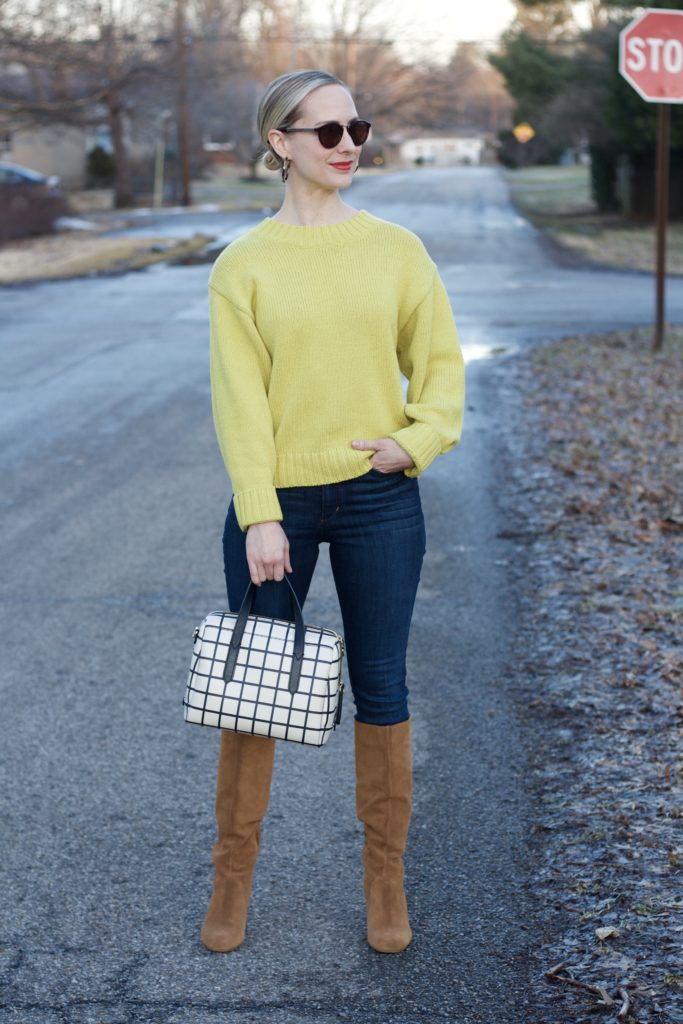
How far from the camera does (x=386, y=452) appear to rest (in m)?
2.88

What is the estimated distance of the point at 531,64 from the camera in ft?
119

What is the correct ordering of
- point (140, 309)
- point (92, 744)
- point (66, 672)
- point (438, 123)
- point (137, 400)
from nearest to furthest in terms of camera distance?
point (92, 744), point (66, 672), point (137, 400), point (140, 309), point (438, 123)

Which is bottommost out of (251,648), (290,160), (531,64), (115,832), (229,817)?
(115,832)

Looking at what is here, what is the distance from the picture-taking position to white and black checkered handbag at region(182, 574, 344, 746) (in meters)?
2.86

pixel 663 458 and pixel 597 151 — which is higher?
pixel 597 151

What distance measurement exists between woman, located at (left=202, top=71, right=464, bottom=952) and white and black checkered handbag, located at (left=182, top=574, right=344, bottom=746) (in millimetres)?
114

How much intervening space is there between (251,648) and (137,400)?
8248 mm

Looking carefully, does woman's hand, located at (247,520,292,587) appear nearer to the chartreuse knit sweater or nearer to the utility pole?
the chartreuse knit sweater

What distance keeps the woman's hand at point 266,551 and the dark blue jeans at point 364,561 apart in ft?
0.24

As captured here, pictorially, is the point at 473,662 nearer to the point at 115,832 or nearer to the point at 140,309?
the point at 115,832

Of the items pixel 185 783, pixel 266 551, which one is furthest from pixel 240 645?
pixel 185 783

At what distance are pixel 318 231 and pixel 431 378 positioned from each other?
16.6 inches

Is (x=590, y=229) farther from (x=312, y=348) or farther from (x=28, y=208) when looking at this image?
(x=312, y=348)

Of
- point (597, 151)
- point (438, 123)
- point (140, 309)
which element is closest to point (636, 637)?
point (140, 309)
